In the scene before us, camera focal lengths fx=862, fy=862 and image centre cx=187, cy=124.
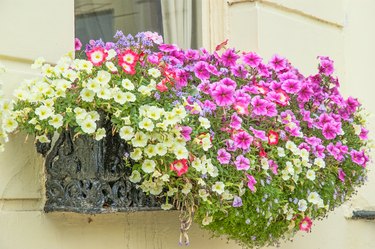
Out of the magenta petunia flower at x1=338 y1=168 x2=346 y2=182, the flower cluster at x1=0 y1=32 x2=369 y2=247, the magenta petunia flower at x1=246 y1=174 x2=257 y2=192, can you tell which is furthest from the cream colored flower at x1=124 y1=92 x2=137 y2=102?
the magenta petunia flower at x1=338 y1=168 x2=346 y2=182

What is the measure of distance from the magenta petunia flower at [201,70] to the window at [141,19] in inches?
24.9

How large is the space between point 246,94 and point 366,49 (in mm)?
1875

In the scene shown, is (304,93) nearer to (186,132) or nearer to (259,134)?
(259,134)

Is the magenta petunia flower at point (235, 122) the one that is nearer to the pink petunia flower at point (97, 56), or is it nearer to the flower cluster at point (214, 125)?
the flower cluster at point (214, 125)

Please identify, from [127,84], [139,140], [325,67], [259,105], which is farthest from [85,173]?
[325,67]

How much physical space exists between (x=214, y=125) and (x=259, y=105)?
22cm

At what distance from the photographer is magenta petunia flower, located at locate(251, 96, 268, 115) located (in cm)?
334

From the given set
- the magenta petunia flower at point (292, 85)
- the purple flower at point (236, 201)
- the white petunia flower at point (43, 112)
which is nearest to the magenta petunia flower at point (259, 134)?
the purple flower at point (236, 201)

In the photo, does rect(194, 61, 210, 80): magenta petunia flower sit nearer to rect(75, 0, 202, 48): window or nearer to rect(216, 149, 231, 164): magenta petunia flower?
rect(216, 149, 231, 164): magenta petunia flower

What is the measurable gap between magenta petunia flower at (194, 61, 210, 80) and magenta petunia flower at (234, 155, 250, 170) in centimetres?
41

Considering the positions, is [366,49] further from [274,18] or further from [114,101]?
[114,101]

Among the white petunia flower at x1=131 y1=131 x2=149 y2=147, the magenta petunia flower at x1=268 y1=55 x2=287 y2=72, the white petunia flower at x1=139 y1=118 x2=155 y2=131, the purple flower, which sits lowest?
the purple flower

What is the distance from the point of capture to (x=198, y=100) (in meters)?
3.26

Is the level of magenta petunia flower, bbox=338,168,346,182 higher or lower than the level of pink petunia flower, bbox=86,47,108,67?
lower
